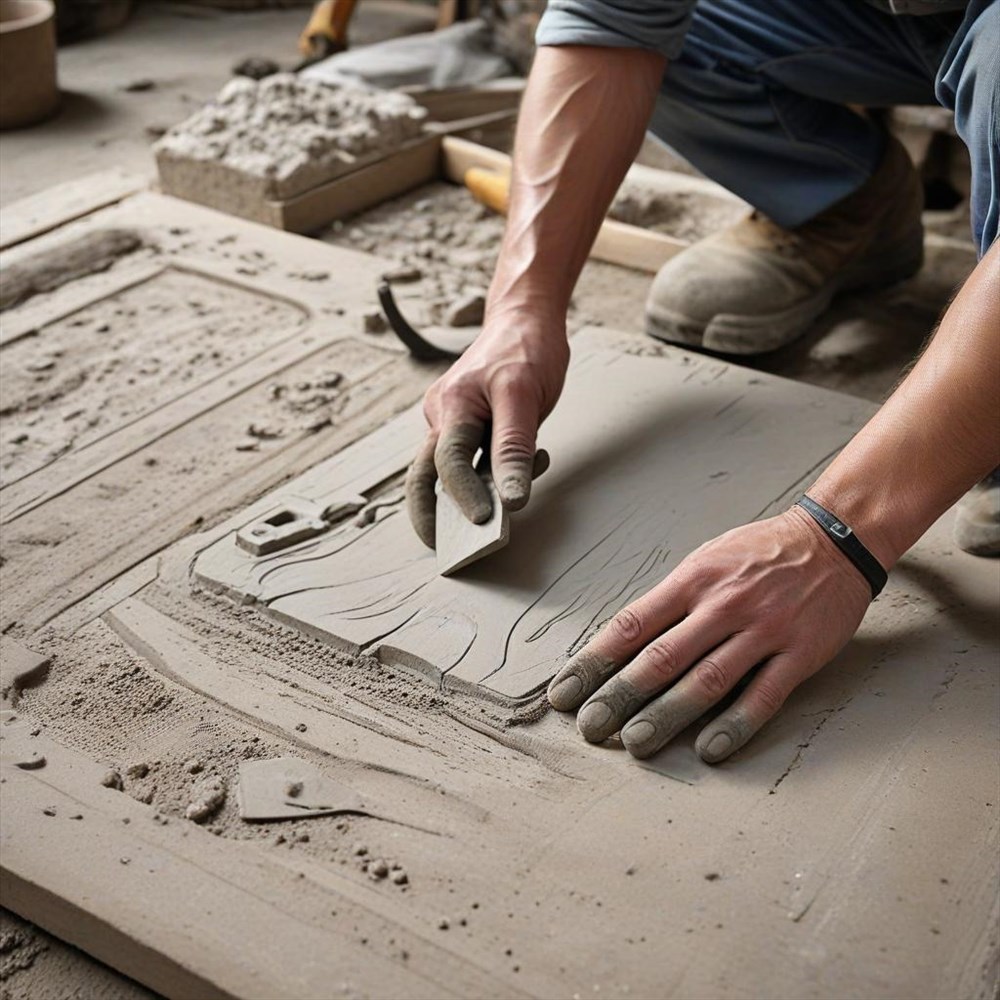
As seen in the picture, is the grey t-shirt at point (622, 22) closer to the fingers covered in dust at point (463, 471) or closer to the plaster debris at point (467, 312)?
the plaster debris at point (467, 312)

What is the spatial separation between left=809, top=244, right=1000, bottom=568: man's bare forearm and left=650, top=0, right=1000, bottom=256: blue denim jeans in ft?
2.89

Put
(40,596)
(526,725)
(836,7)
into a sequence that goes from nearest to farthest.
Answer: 1. (526,725)
2. (40,596)
3. (836,7)

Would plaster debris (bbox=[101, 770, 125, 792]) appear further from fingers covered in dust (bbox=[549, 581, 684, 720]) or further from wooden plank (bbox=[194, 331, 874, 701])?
fingers covered in dust (bbox=[549, 581, 684, 720])

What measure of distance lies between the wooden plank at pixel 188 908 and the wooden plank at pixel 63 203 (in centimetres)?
189

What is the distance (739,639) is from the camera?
162cm

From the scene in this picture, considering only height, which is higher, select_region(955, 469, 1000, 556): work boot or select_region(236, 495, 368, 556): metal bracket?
select_region(955, 469, 1000, 556): work boot

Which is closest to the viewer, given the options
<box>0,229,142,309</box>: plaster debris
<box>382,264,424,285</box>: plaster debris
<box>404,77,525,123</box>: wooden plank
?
<box>0,229,142,309</box>: plaster debris

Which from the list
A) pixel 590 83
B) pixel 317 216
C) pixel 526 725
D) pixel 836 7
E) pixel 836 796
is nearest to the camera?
pixel 836 796

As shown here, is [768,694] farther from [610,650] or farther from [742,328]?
[742,328]

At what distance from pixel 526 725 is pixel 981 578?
2.64 ft

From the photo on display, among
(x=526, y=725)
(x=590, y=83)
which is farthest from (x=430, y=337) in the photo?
(x=526, y=725)

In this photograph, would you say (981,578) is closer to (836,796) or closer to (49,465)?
(836,796)

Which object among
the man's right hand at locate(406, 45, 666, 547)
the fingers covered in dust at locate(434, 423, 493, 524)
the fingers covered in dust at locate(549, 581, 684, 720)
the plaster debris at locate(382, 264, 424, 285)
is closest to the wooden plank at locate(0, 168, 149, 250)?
the plaster debris at locate(382, 264, 424, 285)

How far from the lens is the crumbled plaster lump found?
3307 mm
